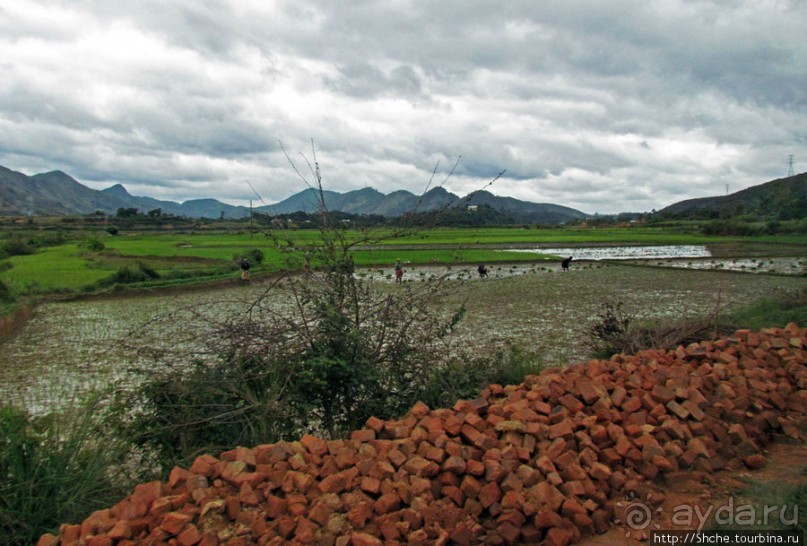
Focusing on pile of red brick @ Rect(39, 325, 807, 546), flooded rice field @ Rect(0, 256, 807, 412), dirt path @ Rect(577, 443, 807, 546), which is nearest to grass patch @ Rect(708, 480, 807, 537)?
dirt path @ Rect(577, 443, 807, 546)

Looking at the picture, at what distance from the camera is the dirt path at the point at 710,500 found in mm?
3129

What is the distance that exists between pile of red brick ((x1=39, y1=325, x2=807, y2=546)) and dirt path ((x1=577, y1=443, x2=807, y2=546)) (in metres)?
0.08

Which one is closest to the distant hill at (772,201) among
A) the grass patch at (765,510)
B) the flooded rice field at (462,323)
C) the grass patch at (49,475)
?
the flooded rice field at (462,323)

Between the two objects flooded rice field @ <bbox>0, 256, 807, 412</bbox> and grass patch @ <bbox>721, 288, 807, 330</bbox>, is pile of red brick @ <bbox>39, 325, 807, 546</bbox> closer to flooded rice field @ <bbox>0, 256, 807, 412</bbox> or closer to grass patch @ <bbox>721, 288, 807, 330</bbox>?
flooded rice field @ <bbox>0, 256, 807, 412</bbox>

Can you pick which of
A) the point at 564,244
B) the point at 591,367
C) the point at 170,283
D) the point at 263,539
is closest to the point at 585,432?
the point at 591,367

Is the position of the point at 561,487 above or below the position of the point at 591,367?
below

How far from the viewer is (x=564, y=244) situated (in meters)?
49.9

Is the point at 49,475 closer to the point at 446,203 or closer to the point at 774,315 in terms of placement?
the point at 446,203

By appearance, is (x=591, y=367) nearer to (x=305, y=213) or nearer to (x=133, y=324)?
(x=305, y=213)

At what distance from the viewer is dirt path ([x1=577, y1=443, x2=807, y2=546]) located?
313cm

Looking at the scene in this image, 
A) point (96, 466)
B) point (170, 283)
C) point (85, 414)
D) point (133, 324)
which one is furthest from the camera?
point (170, 283)

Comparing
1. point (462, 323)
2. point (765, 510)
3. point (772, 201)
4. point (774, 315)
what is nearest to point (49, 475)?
point (765, 510)

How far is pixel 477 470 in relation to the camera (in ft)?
11.0

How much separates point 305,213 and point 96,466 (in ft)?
9.14
